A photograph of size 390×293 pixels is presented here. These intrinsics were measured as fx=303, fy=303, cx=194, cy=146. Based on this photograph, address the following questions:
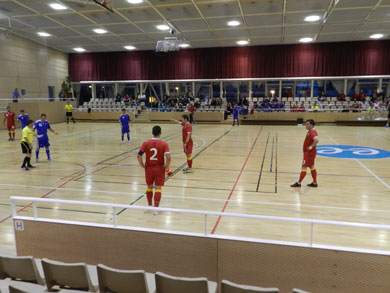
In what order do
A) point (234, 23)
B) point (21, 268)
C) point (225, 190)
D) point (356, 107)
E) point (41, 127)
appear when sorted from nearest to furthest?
point (21, 268)
point (225, 190)
point (41, 127)
point (234, 23)
point (356, 107)

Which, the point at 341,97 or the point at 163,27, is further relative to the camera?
the point at 341,97

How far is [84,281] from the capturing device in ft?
9.95

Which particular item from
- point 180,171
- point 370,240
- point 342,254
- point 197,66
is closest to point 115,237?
point 342,254

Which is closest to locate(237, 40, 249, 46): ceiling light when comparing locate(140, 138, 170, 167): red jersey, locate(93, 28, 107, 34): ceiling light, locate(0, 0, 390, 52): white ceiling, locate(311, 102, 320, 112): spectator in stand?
locate(0, 0, 390, 52): white ceiling

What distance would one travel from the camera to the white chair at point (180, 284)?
8.81 feet

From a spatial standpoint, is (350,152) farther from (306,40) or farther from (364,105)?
(306,40)

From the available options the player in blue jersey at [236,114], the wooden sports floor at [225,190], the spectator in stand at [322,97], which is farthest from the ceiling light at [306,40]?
the wooden sports floor at [225,190]

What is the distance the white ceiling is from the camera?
1588cm

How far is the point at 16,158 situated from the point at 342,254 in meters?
11.9

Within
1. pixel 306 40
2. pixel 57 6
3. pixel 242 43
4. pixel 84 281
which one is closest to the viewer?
pixel 84 281

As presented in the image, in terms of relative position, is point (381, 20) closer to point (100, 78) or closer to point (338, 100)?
point (338, 100)

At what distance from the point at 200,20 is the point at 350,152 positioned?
38.9 feet

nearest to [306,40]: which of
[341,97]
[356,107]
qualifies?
[341,97]

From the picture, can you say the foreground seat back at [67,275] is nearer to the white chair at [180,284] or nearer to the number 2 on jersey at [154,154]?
the white chair at [180,284]
